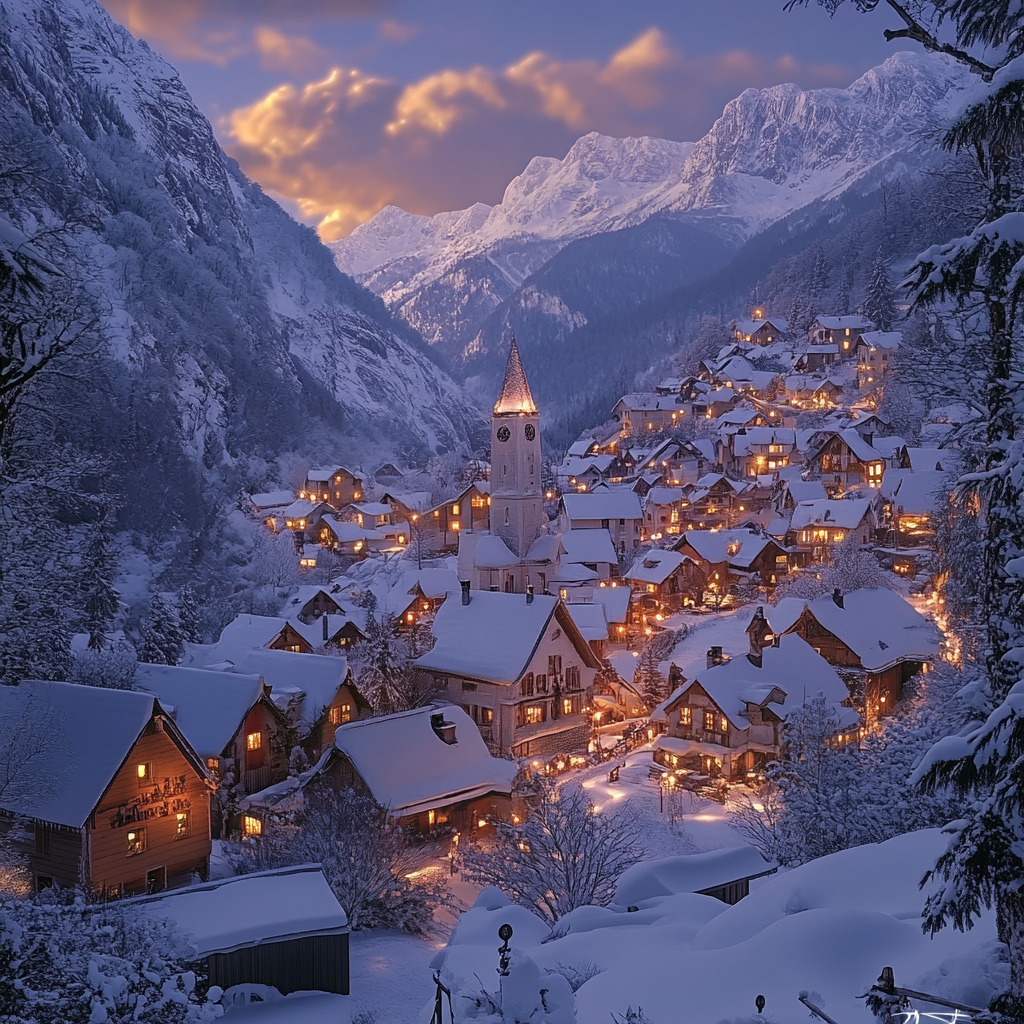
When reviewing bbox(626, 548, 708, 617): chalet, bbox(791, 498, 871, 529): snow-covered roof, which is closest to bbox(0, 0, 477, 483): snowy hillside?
bbox(626, 548, 708, 617): chalet

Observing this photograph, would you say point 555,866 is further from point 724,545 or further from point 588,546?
point 588,546

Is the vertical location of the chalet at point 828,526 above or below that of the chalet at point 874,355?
below

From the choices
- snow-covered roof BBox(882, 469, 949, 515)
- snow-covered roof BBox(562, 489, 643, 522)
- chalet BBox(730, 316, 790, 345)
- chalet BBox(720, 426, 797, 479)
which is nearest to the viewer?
snow-covered roof BBox(882, 469, 949, 515)

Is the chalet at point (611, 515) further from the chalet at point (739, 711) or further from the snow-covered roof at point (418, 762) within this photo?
the snow-covered roof at point (418, 762)

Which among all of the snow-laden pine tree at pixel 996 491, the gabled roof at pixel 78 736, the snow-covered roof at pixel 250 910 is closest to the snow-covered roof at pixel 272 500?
the gabled roof at pixel 78 736

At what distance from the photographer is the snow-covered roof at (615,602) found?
214 feet

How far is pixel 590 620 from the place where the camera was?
195 ft

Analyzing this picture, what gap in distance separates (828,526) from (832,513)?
1.19 m

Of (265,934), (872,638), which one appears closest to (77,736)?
(265,934)

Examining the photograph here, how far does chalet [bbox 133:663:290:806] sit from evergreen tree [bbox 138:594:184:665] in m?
14.7

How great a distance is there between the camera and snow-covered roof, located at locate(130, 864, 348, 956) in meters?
20.2

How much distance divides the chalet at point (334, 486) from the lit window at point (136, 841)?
96.8 meters

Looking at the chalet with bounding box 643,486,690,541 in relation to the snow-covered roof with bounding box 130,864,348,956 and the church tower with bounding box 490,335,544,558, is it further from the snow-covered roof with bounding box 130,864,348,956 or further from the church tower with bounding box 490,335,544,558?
the snow-covered roof with bounding box 130,864,348,956

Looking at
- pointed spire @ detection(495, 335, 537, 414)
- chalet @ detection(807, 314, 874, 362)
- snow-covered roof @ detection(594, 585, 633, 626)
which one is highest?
chalet @ detection(807, 314, 874, 362)
